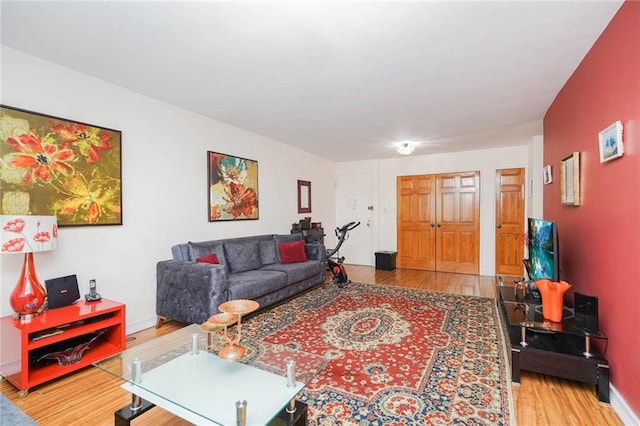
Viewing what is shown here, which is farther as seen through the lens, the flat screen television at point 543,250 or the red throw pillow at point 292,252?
the red throw pillow at point 292,252

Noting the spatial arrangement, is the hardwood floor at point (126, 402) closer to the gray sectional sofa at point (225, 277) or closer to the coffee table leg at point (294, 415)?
the coffee table leg at point (294, 415)

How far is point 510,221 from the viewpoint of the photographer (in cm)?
532

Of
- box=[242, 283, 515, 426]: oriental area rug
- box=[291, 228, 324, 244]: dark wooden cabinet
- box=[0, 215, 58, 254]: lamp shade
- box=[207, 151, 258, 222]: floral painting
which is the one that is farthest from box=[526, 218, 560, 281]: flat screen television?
box=[0, 215, 58, 254]: lamp shade

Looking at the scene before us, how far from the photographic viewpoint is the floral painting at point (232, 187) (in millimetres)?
3871

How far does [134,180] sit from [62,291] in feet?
3.82

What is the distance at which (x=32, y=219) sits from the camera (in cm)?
202

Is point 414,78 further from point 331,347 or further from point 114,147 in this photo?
point 114,147

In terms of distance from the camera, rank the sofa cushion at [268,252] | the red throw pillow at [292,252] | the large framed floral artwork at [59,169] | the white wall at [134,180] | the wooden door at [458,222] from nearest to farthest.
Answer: the large framed floral artwork at [59,169], the white wall at [134,180], the sofa cushion at [268,252], the red throw pillow at [292,252], the wooden door at [458,222]

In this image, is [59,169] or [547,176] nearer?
[59,169]

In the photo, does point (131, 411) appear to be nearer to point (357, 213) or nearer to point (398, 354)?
point (398, 354)

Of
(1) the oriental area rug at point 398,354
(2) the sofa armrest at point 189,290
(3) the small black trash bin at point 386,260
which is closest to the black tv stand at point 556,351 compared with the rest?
(1) the oriental area rug at point 398,354

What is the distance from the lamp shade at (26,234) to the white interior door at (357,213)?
5345mm

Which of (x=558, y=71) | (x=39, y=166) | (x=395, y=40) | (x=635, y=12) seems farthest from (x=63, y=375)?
(x=558, y=71)

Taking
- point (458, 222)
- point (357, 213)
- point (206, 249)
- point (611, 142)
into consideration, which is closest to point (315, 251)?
point (206, 249)
